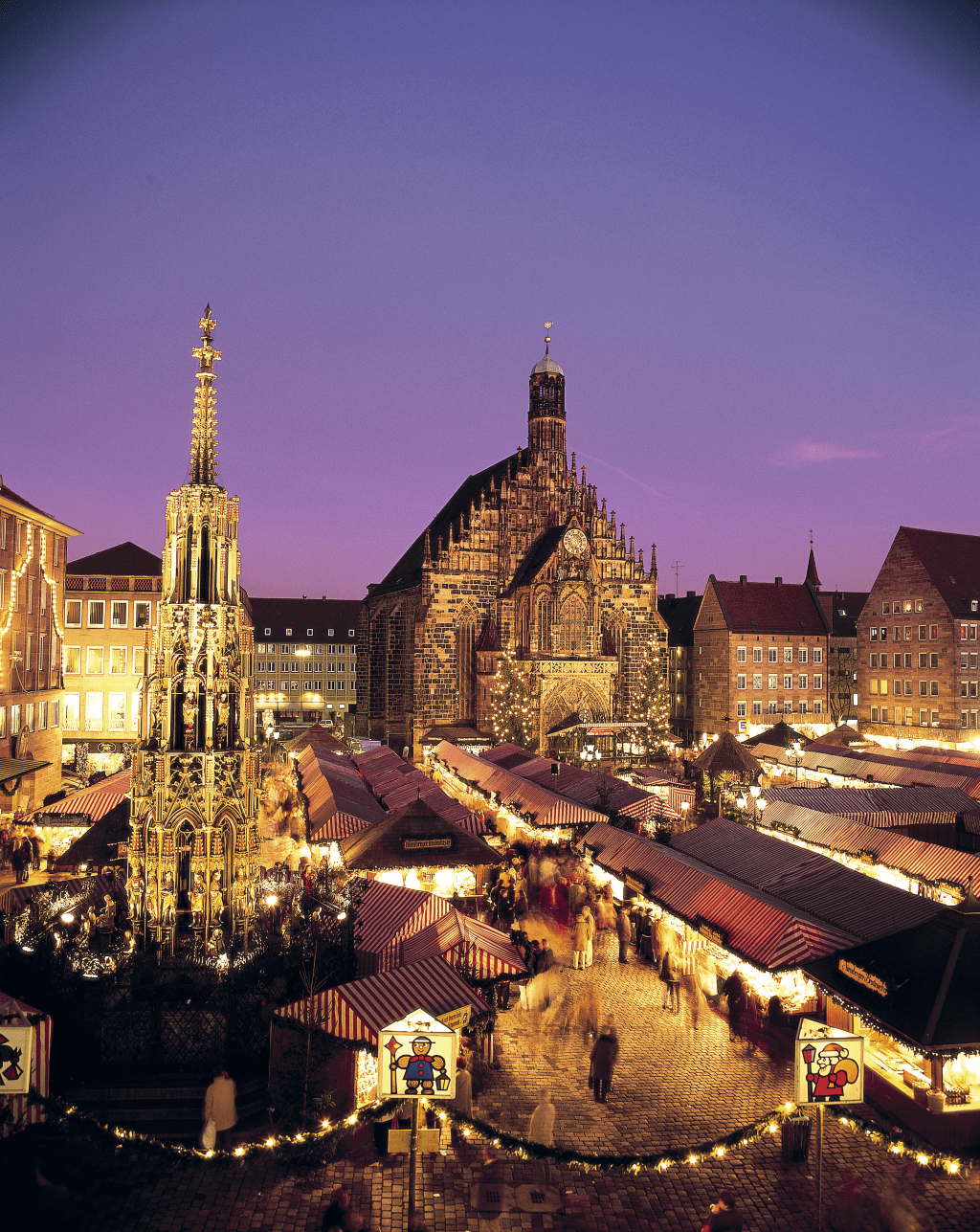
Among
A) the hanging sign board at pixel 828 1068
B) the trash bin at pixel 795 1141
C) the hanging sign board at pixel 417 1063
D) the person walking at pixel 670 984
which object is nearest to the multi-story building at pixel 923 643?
the person walking at pixel 670 984

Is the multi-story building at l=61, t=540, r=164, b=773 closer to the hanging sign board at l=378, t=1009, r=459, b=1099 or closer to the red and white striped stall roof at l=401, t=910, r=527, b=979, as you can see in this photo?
the red and white striped stall roof at l=401, t=910, r=527, b=979

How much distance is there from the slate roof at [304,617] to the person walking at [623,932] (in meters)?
72.7

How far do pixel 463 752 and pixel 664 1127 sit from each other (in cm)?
Answer: 2316

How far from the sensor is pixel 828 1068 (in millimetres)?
7836

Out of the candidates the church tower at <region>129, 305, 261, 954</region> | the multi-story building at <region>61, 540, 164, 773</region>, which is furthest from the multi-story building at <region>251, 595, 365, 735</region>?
the church tower at <region>129, 305, 261, 954</region>

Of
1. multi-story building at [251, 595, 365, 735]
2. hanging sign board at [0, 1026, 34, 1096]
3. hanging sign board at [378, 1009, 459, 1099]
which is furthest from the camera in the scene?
multi-story building at [251, 595, 365, 735]

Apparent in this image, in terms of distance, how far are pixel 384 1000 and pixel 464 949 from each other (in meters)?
1.79

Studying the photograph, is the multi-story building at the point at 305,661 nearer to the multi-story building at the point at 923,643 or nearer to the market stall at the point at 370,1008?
the multi-story building at the point at 923,643

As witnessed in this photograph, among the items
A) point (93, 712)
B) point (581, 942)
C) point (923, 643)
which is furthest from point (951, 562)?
point (93, 712)

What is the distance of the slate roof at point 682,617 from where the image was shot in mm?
64500

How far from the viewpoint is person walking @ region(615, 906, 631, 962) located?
17.0 meters

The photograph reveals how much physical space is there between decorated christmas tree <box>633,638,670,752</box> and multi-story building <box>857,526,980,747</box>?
1376 centimetres

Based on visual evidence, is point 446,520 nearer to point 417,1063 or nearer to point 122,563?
point 122,563

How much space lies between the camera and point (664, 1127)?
10.3m
